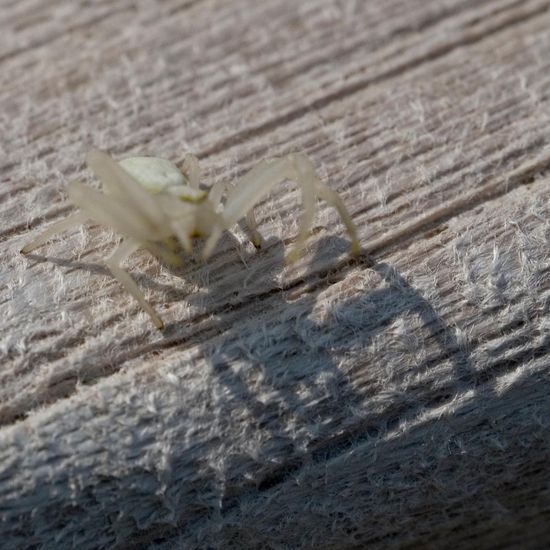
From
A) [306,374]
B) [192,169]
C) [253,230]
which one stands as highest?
[192,169]

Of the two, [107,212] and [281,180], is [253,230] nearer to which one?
[281,180]

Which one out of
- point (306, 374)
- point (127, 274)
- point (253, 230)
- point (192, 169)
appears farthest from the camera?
point (192, 169)

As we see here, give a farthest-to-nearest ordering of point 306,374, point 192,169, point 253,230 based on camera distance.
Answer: point 192,169 → point 253,230 → point 306,374

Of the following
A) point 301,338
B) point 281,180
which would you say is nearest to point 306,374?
point 301,338

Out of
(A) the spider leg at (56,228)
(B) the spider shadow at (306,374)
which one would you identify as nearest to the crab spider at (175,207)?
(A) the spider leg at (56,228)

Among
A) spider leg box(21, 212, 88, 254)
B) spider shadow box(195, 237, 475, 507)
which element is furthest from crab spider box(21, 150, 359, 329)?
spider shadow box(195, 237, 475, 507)

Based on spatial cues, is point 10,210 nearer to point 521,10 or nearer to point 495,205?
point 495,205

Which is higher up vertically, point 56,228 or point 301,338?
point 56,228

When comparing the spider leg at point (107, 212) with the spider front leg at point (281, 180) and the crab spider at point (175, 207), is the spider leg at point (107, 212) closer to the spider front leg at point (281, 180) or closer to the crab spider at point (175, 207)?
the crab spider at point (175, 207)
